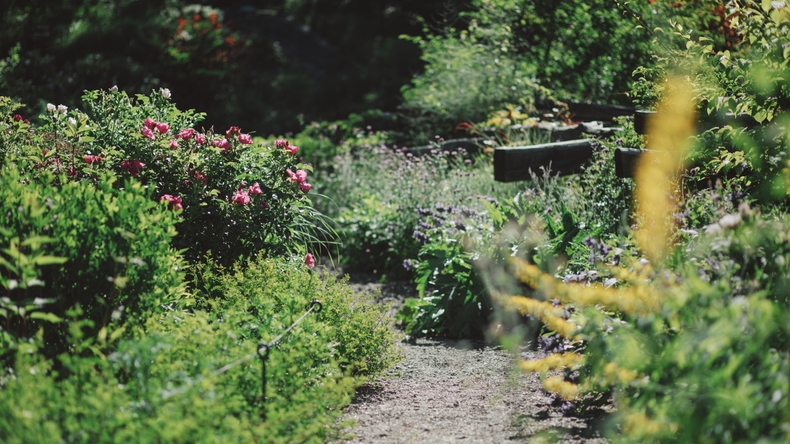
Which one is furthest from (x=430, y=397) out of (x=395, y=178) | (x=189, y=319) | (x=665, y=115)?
(x=395, y=178)

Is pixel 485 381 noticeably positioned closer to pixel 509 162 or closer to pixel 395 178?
pixel 509 162

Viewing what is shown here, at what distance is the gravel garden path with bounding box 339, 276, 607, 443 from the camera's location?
136 inches

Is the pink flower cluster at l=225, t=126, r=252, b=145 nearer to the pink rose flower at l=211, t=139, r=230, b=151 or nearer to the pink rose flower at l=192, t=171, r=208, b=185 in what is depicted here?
the pink rose flower at l=211, t=139, r=230, b=151

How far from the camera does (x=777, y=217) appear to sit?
345cm

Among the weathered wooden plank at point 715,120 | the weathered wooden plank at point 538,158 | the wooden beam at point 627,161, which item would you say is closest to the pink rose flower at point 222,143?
the weathered wooden plank at point 538,158

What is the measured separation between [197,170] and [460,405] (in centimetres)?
224

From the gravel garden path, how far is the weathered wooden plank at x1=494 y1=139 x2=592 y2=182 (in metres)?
1.66

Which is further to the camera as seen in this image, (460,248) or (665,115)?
(460,248)

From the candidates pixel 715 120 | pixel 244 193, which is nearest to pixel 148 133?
pixel 244 193

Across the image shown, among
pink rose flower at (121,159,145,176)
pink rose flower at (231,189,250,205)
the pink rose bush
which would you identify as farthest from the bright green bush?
pink rose flower at (121,159,145,176)

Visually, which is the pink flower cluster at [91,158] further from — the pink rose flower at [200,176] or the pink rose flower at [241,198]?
the pink rose flower at [241,198]

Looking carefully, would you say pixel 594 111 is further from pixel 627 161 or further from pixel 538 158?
pixel 627 161

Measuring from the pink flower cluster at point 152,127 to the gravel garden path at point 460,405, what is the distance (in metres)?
2.05

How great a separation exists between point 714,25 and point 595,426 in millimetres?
7244
